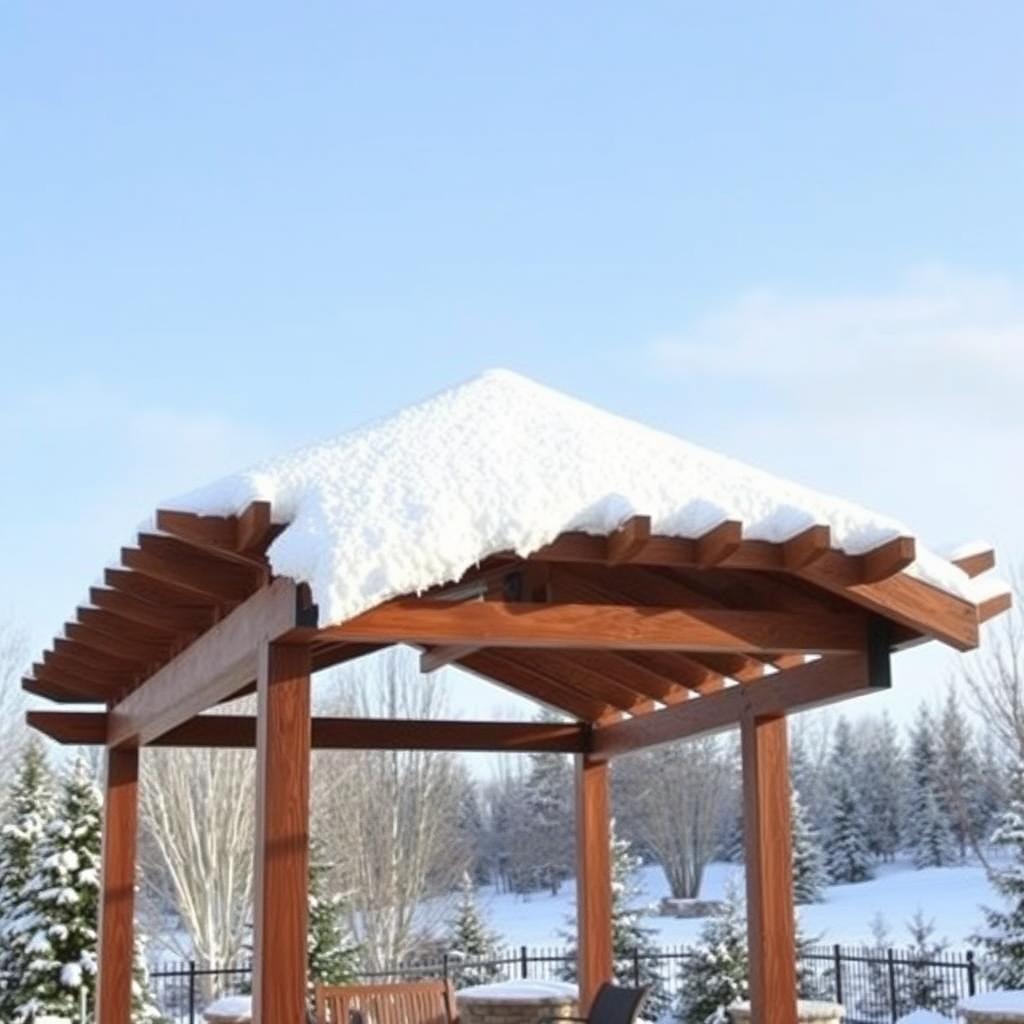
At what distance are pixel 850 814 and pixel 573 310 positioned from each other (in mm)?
29427

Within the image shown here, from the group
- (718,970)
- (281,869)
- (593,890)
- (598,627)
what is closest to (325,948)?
A: (718,970)

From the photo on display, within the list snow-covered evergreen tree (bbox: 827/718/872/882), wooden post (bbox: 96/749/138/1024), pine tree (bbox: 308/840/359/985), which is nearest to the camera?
wooden post (bbox: 96/749/138/1024)

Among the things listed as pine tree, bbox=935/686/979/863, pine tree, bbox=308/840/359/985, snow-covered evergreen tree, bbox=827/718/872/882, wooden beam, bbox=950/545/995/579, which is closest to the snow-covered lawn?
snow-covered evergreen tree, bbox=827/718/872/882

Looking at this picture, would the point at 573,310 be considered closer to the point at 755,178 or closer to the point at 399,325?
the point at 399,325

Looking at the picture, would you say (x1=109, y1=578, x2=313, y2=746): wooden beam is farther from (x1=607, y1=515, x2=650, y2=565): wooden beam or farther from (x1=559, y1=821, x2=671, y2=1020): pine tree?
(x1=559, y1=821, x2=671, y2=1020): pine tree

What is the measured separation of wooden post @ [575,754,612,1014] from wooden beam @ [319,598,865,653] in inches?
154

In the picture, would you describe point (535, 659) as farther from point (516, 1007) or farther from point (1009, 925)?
point (1009, 925)

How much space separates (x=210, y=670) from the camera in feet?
→ 23.3

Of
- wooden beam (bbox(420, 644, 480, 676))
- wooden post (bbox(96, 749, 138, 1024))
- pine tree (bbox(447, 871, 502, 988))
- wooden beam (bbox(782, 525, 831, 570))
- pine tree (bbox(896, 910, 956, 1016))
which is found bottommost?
pine tree (bbox(896, 910, 956, 1016))

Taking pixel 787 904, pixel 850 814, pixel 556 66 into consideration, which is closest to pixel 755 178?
pixel 556 66

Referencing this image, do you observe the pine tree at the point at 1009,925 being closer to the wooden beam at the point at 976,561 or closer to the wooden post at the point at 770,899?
the wooden post at the point at 770,899

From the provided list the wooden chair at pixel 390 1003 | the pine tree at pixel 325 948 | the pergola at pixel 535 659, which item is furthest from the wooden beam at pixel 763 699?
the pine tree at pixel 325 948

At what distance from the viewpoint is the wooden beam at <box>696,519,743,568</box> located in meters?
5.74

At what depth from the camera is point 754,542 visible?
6.03m
